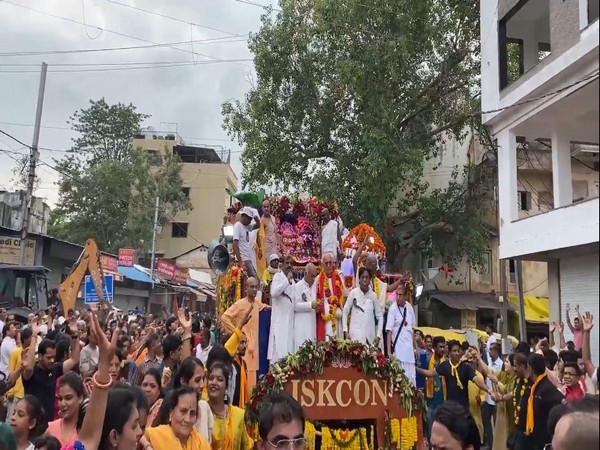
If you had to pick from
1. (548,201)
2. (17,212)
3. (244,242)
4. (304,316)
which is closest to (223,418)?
(548,201)

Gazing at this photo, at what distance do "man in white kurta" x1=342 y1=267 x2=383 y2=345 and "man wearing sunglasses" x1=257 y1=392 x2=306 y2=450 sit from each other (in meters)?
5.74

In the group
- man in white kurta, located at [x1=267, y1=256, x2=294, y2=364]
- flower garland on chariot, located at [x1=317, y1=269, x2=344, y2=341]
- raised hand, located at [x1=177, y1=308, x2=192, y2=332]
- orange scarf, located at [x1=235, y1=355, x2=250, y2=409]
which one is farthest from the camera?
flower garland on chariot, located at [x1=317, y1=269, x2=344, y2=341]

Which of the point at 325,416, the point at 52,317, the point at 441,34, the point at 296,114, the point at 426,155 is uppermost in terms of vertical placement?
the point at 441,34

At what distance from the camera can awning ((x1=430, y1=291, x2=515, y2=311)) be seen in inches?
1037

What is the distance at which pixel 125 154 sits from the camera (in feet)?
143

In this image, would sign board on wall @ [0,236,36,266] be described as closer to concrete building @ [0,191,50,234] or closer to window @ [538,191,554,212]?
concrete building @ [0,191,50,234]

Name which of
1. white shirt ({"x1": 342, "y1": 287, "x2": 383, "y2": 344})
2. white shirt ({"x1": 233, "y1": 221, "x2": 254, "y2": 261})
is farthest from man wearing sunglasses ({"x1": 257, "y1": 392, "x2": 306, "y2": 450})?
white shirt ({"x1": 233, "y1": 221, "x2": 254, "y2": 261})

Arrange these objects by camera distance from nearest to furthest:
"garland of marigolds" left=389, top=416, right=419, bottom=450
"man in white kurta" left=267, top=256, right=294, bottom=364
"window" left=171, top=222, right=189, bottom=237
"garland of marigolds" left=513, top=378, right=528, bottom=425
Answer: "garland of marigolds" left=389, top=416, right=419, bottom=450 < "garland of marigolds" left=513, top=378, right=528, bottom=425 < "man in white kurta" left=267, top=256, right=294, bottom=364 < "window" left=171, top=222, right=189, bottom=237

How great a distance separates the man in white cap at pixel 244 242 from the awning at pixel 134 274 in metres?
19.0

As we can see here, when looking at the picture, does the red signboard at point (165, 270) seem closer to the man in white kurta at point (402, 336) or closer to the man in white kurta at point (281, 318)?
the man in white kurta at point (281, 318)

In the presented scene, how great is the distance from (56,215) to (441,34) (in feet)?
91.7

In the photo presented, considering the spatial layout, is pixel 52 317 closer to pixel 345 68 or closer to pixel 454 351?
pixel 454 351

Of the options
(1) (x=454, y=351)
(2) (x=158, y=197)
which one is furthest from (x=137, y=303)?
(1) (x=454, y=351)

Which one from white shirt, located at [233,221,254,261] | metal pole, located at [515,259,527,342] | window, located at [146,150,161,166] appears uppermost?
window, located at [146,150,161,166]
